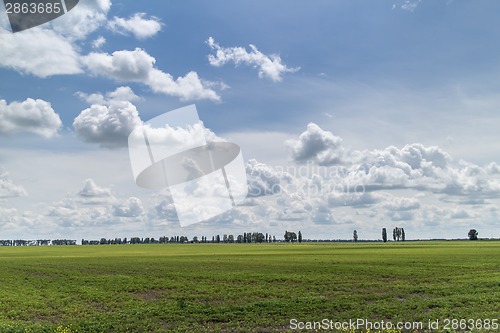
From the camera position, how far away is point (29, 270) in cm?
6209

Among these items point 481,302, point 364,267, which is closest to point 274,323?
point 481,302

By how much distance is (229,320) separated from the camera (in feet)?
105

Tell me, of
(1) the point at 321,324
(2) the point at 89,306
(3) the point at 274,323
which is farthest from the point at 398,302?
(2) the point at 89,306

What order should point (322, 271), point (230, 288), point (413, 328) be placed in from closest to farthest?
point (413, 328)
point (230, 288)
point (322, 271)

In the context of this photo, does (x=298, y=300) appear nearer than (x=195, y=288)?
Yes

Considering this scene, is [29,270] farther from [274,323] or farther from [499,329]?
[499,329]

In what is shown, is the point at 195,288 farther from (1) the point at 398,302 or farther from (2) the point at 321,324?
(1) the point at 398,302

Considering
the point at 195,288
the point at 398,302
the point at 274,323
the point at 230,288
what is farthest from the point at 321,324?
the point at 195,288

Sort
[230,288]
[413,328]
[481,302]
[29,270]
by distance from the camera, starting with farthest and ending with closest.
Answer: [29,270] < [230,288] < [481,302] < [413,328]

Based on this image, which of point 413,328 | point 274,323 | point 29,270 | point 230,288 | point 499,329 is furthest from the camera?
point 29,270

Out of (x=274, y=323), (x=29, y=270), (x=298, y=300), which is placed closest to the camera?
(x=274, y=323)

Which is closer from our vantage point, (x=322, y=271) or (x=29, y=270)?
(x=322, y=271)

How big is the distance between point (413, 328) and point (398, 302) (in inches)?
275

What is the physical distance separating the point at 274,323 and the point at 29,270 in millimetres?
47099
